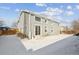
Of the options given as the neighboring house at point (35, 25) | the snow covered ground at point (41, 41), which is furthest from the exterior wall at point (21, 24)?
the snow covered ground at point (41, 41)

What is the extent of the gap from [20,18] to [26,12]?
77mm

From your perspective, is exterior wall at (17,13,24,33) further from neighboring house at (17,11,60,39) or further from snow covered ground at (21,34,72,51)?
snow covered ground at (21,34,72,51)

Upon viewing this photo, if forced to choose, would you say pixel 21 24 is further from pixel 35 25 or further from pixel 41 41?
pixel 41 41

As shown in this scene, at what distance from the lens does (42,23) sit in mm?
1622

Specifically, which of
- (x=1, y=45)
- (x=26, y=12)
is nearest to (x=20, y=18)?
(x=26, y=12)

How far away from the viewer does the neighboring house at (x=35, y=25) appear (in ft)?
5.31

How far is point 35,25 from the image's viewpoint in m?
1.63

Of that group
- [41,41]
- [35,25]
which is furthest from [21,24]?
[41,41]

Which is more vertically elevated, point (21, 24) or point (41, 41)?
point (21, 24)

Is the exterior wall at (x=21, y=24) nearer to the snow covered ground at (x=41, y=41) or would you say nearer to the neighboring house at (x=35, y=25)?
the neighboring house at (x=35, y=25)

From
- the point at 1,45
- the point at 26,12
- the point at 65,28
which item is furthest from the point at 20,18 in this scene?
the point at 65,28
